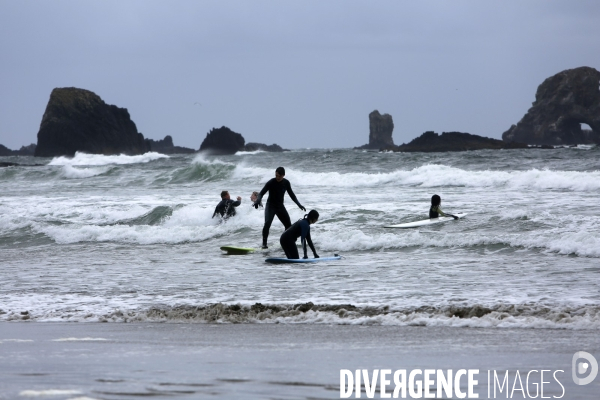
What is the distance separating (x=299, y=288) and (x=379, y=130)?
138m

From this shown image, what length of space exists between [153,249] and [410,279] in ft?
25.1

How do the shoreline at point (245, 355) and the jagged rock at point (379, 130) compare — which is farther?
the jagged rock at point (379, 130)

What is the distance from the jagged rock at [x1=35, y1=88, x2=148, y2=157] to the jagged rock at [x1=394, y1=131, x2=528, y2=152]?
58167mm

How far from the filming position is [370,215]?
18797 mm

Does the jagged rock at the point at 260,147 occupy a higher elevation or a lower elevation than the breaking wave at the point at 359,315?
higher

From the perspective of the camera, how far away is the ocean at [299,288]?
521 centimetres

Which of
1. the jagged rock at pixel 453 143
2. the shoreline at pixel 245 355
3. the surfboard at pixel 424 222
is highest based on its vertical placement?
the jagged rock at pixel 453 143

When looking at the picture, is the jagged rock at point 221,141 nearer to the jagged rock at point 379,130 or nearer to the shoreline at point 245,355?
the jagged rock at point 379,130

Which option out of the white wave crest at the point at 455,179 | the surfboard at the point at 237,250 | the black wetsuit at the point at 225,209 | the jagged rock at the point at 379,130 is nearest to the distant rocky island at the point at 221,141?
the jagged rock at the point at 379,130

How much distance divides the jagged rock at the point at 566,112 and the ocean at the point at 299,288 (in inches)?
3545

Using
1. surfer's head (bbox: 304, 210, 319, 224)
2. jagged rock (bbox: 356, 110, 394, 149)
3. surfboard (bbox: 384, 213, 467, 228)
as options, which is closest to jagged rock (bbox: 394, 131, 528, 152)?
surfboard (bbox: 384, 213, 467, 228)

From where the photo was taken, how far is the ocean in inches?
205

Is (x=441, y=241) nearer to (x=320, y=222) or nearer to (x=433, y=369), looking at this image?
(x=320, y=222)

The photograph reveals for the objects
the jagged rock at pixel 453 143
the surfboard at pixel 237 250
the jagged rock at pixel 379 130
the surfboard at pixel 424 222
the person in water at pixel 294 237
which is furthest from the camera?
the jagged rock at pixel 379 130
